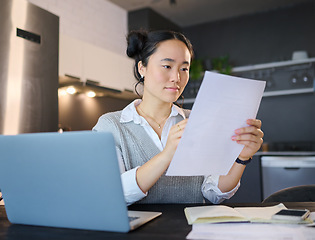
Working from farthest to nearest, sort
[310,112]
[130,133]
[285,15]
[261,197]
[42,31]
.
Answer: [285,15] → [310,112] → [261,197] → [42,31] → [130,133]

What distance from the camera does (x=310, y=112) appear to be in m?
4.08

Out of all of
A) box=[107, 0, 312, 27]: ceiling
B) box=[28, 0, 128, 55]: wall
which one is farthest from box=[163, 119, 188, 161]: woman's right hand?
box=[107, 0, 312, 27]: ceiling

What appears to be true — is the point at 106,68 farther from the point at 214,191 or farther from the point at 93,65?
the point at 214,191

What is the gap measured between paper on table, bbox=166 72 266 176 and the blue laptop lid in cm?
21

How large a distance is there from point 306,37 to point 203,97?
13.0ft

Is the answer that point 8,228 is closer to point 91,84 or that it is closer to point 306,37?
point 91,84

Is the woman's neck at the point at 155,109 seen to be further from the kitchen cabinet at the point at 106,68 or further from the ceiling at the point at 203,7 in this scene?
the ceiling at the point at 203,7

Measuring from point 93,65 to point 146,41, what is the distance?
5.83 ft

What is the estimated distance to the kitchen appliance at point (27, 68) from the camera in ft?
7.23

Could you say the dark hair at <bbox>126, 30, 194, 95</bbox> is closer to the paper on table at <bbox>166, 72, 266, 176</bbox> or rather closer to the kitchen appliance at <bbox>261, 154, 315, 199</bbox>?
the paper on table at <bbox>166, 72, 266, 176</bbox>

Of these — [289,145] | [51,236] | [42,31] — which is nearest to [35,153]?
[51,236]

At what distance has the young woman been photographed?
1.35 metres

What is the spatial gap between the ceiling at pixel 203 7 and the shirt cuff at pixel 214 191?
300cm

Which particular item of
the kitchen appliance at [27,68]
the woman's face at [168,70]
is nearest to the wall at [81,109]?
the kitchen appliance at [27,68]
